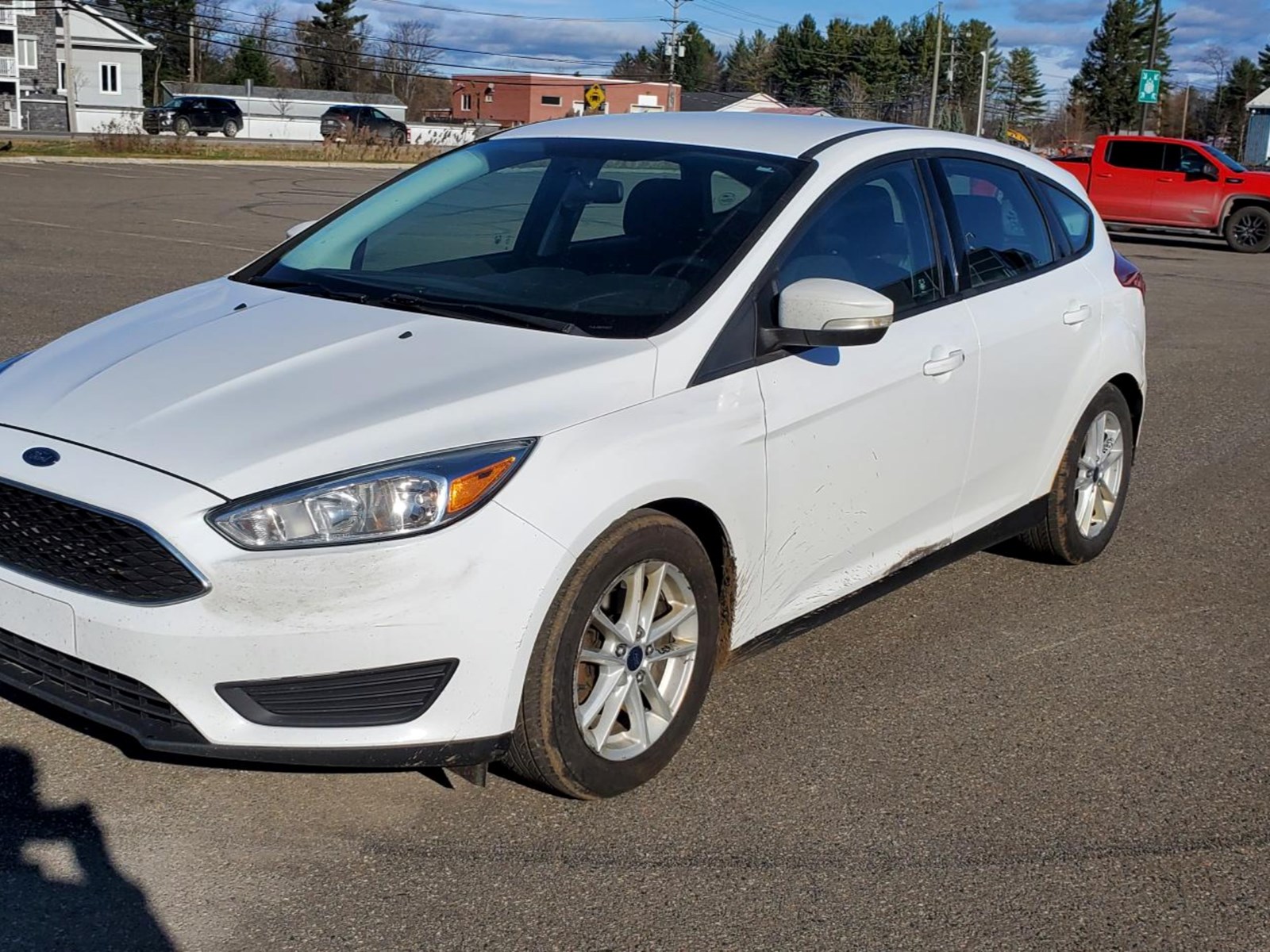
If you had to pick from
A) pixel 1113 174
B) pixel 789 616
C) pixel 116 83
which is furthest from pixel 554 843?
pixel 116 83

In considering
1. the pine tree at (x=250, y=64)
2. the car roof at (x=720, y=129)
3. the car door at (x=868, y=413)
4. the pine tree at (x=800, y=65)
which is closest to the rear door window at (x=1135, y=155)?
the car roof at (x=720, y=129)

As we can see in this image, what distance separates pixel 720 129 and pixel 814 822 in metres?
2.40

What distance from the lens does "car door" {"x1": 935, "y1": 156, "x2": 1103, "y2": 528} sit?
4.97m

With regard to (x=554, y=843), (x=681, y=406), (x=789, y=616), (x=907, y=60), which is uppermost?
(x=907, y=60)

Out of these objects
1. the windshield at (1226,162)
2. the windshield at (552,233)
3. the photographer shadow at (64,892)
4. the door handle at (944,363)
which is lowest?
the photographer shadow at (64,892)

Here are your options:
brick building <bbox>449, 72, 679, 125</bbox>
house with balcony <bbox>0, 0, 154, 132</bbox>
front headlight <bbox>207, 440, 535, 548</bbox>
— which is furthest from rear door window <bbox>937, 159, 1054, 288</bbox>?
brick building <bbox>449, 72, 679, 125</bbox>

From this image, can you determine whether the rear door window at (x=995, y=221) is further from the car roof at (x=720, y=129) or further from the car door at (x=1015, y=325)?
the car roof at (x=720, y=129)

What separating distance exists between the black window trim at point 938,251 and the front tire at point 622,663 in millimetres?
497

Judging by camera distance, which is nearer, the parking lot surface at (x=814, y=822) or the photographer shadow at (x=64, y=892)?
the photographer shadow at (x=64, y=892)

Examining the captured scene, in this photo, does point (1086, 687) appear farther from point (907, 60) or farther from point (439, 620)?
point (907, 60)

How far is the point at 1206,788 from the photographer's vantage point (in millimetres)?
4012

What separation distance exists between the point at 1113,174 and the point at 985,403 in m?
22.3

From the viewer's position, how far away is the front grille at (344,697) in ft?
10.6

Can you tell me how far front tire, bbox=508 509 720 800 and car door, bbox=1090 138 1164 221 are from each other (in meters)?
23.5
